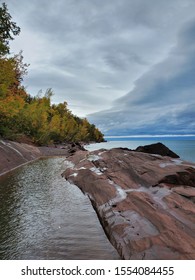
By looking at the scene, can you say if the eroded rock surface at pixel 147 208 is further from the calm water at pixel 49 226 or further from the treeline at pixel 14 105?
the treeline at pixel 14 105

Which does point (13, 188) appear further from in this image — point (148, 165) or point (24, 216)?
point (148, 165)

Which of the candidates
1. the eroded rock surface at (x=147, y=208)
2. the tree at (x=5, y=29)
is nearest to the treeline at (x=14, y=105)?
the tree at (x=5, y=29)

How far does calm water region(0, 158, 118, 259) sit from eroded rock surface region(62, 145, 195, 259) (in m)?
0.55

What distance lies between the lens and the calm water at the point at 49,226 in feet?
23.2

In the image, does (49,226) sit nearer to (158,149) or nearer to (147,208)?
(147,208)

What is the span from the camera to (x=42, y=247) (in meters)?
7.37

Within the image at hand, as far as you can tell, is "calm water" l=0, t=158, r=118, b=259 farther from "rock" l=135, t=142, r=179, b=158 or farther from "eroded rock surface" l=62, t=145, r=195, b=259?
"rock" l=135, t=142, r=179, b=158

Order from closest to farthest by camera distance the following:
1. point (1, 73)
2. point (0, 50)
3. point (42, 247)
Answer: point (42, 247) → point (0, 50) → point (1, 73)

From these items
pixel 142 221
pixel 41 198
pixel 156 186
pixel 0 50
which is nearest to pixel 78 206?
pixel 41 198

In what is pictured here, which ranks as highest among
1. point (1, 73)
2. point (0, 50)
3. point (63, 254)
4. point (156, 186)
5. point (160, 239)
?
point (0, 50)

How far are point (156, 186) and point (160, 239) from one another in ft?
16.9

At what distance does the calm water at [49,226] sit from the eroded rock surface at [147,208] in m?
0.55

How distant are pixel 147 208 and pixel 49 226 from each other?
3.77 metres

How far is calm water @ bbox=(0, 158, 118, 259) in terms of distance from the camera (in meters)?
7.08
